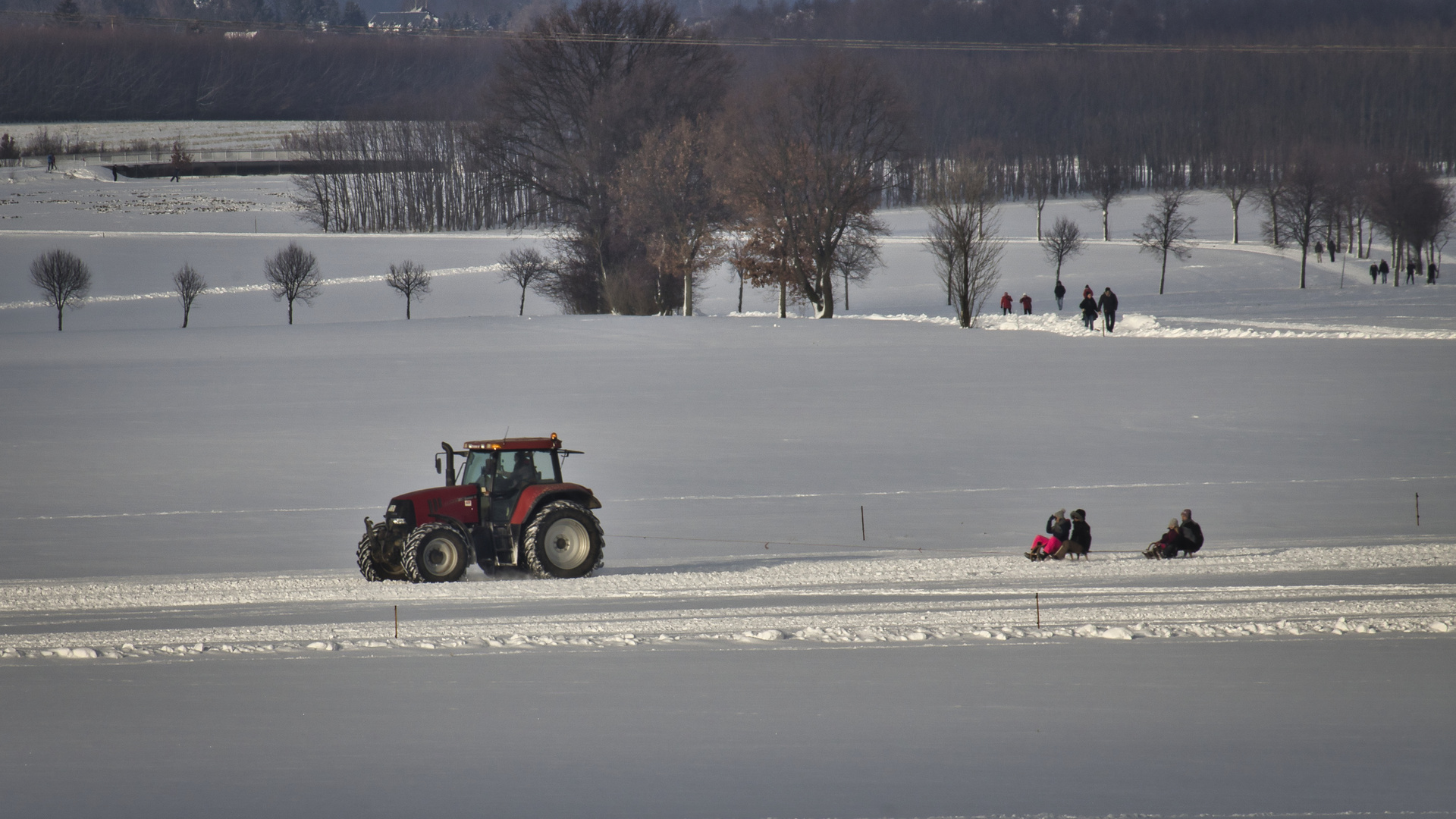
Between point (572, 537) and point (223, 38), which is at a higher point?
point (223, 38)

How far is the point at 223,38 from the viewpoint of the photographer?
16488 cm

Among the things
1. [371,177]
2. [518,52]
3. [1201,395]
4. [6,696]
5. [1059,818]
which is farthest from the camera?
[371,177]

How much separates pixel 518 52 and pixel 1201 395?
40233 millimetres

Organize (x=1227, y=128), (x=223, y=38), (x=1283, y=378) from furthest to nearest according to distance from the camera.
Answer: (x=223, y=38)
(x=1227, y=128)
(x=1283, y=378)

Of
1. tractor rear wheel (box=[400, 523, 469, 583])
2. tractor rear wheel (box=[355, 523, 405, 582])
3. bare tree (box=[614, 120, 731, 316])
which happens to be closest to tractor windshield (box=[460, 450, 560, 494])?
tractor rear wheel (box=[400, 523, 469, 583])

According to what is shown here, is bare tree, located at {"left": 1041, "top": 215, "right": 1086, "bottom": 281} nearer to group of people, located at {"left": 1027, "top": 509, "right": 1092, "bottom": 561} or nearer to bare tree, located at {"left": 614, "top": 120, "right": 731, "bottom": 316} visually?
bare tree, located at {"left": 614, "top": 120, "right": 731, "bottom": 316}

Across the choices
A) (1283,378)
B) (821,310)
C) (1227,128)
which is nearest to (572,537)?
(1283,378)

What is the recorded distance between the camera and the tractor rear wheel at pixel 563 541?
14.8m

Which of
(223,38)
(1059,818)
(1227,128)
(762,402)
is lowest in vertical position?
(1059,818)

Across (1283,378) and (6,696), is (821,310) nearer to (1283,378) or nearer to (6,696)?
(1283,378)

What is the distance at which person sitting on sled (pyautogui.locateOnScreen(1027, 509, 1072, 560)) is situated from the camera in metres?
16.2

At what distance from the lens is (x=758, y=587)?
14.5m

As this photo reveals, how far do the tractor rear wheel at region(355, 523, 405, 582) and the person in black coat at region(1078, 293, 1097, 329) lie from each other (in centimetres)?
3582

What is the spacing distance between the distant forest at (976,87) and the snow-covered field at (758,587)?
95.9 m
